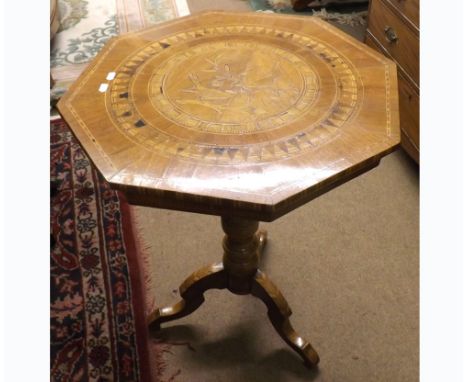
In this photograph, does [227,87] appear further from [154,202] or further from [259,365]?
[259,365]

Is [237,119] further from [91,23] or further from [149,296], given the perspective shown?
[91,23]

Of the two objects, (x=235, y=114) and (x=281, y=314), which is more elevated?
(x=235, y=114)

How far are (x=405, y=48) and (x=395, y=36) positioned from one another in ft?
0.34

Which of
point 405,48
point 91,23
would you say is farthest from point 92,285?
point 91,23

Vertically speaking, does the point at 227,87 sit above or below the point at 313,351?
above

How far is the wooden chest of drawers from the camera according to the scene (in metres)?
1.65

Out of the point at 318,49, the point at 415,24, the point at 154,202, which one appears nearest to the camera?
the point at 154,202

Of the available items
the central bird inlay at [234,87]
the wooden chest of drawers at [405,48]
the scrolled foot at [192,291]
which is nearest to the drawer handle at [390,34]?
the wooden chest of drawers at [405,48]

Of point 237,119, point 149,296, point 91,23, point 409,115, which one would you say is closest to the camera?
point 237,119

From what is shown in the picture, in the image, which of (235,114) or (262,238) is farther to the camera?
(262,238)

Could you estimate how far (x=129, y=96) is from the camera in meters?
0.94

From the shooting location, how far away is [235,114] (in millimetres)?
876

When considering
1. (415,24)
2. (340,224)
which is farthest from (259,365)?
(415,24)

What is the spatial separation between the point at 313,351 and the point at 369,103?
722 millimetres
